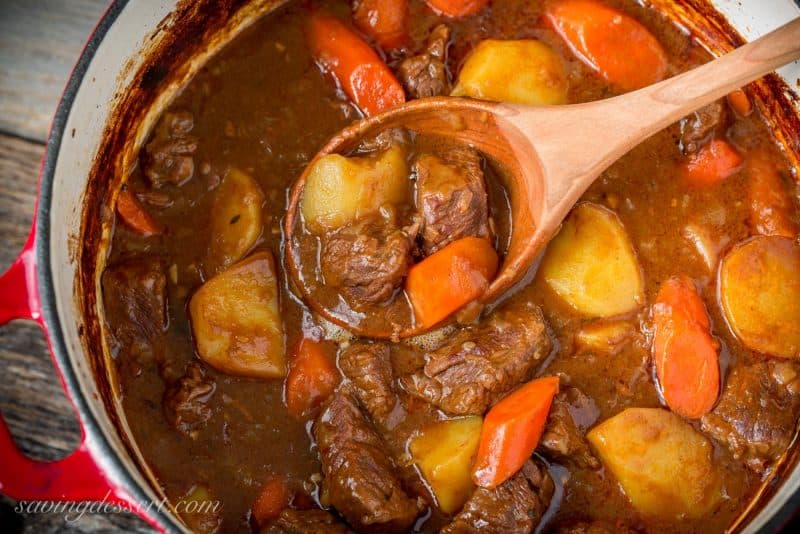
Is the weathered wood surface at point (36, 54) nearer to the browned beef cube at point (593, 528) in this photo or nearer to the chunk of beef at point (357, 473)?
the chunk of beef at point (357, 473)

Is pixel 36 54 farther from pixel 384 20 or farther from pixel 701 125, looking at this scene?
pixel 701 125

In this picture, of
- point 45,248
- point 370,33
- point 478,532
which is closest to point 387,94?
point 370,33

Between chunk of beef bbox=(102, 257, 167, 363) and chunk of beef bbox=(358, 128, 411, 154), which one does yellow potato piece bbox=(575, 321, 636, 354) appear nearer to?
chunk of beef bbox=(358, 128, 411, 154)

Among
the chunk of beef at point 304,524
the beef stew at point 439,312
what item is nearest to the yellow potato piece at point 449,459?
the beef stew at point 439,312

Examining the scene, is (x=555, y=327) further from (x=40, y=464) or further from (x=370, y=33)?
(x=40, y=464)

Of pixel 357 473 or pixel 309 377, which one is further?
pixel 309 377

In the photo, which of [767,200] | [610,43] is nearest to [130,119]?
[610,43]

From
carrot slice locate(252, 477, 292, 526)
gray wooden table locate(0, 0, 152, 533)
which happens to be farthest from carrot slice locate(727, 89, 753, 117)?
gray wooden table locate(0, 0, 152, 533)
